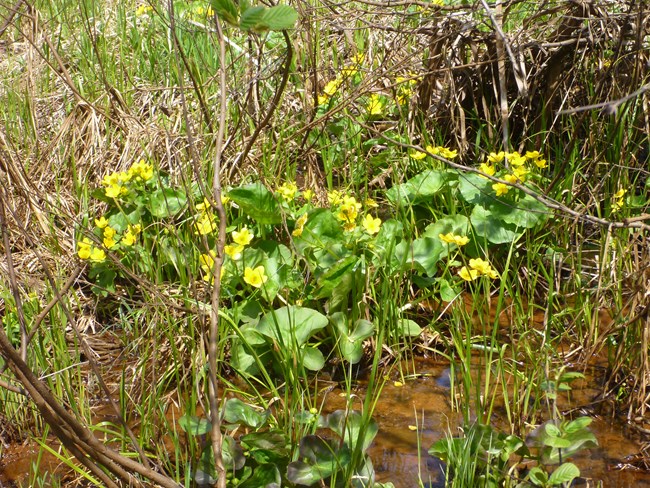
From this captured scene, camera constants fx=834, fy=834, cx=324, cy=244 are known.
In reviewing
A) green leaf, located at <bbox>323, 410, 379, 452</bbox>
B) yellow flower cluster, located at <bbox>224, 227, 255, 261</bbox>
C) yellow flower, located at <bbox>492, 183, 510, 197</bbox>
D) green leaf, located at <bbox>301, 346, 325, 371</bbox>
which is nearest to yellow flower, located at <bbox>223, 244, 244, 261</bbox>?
yellow flower cluster, located at <bbox>224, 227, 255, 261</bbox>

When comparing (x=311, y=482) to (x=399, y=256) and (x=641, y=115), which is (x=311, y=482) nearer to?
(x=399, y=256)

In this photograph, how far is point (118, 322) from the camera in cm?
307

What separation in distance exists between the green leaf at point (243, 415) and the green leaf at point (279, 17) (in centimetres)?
114

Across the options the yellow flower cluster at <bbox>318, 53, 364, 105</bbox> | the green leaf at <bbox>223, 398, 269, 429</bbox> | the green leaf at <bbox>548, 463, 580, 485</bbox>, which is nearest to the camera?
the green leaf at <bbox>548, 463, 580, 485</bbox>

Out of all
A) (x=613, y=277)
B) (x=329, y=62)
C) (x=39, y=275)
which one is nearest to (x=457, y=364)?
(x=613, y=277)

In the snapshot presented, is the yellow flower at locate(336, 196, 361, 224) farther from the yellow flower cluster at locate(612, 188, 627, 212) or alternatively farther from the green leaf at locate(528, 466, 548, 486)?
the green leaf at locate(528, 466, 548, 486)

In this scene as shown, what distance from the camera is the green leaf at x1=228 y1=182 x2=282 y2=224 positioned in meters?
2.90

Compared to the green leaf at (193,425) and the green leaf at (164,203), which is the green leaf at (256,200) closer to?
the green leaf at (164,203)

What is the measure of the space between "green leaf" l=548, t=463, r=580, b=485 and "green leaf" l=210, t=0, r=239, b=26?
4.11 ft

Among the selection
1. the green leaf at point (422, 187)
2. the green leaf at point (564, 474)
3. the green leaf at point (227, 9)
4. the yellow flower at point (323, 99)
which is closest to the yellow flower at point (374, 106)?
the yellow flower at point (323, 99)

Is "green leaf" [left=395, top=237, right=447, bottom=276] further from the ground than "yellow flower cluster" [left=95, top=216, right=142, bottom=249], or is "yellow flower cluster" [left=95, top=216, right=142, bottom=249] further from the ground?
"yellow flower cluster" [left=95, top=216, right=142, bottom=249]

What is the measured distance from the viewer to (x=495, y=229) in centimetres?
305

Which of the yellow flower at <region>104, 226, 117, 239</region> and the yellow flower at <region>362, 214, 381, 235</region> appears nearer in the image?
the yellow flower at <region>362, 214, 381, 235</region>

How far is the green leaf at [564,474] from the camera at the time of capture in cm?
189
